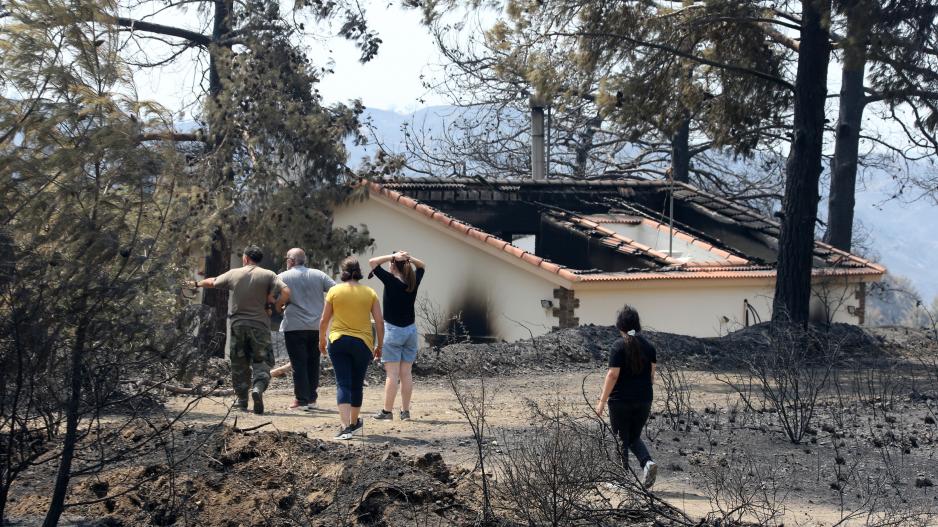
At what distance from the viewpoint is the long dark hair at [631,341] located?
8922mm

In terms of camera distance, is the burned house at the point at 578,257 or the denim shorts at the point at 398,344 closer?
the denim shorts at the point at 398,344

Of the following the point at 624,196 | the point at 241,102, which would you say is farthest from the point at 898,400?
the point at 624,196

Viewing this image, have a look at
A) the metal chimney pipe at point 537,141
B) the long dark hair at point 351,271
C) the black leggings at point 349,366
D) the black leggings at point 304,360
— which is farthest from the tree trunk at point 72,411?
the metal chimney pipe at point 537,141

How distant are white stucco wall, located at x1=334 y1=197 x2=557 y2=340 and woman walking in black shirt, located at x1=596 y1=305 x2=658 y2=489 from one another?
14.7m

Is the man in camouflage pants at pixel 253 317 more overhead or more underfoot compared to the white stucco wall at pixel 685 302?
more underfoot

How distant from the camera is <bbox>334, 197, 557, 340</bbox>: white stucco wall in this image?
2467 centimetres

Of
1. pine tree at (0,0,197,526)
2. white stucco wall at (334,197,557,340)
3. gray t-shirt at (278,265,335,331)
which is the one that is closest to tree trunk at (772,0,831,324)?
white stucco wall at (334,197,557,340)

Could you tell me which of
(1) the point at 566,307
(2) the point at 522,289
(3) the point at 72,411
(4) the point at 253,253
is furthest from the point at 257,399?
(2) the point at 522,289

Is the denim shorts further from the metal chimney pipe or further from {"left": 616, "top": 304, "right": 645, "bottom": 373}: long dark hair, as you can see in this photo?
the metal chimney pipe

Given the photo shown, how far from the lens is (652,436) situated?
428 inches

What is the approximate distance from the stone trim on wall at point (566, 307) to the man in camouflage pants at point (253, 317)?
11592mm

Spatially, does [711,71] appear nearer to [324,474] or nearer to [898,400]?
[898,400]

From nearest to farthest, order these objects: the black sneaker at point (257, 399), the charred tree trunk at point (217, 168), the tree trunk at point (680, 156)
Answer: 1. the black sneaker at point (257, 399)
2. the charred tree trunk at point (217, 168)
3. the tree trunk at point (680, 156)

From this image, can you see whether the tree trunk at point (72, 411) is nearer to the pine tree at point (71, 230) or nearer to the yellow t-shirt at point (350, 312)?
the pine tree at point (71, 230)
